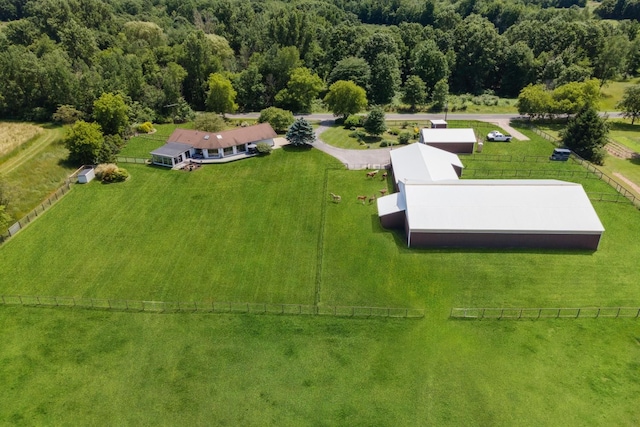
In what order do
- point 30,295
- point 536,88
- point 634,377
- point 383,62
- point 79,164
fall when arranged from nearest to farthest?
1. point 634,377
2. point 30,295
3. point 79,164
4. point 536,88
5. point 383,62

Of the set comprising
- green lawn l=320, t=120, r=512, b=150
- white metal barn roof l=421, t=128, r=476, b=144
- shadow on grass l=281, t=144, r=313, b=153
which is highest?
white metal barn roof l=421, t=128, r=476, b=144

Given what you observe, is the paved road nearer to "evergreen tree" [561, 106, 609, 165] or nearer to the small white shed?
"evergreen tree" [561, 106, 609, 165]

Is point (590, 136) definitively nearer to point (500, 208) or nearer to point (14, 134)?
point (500, 208)

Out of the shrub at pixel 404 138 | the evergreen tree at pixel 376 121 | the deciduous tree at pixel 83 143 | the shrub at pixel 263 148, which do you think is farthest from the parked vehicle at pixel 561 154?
the deciduous tree at pixel 83 143

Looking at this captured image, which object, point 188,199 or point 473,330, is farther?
point 188,199

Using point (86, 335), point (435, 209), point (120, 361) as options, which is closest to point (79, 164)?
point (86, 335)

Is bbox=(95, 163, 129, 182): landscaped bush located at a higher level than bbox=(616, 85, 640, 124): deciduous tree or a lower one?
lower

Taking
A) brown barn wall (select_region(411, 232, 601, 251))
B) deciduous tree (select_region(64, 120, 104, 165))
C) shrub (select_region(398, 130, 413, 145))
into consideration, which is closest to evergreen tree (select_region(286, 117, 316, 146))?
shrub (select_region(398, 130, 413, 145))

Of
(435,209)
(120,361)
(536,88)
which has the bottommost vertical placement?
(120,361)

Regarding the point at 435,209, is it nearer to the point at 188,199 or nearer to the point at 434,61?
the point at 188,199
